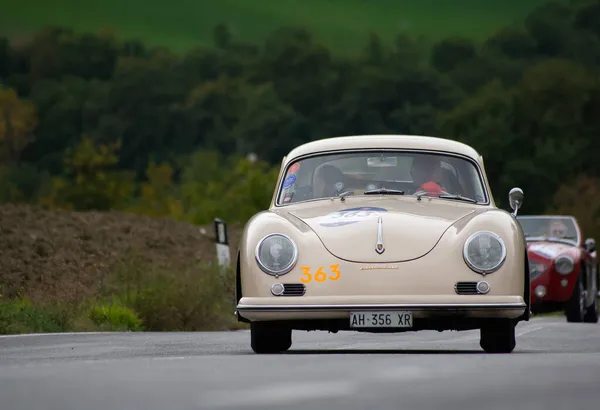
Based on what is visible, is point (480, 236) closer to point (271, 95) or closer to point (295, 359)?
point (295, 359)

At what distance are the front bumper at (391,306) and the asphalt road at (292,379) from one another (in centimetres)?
33

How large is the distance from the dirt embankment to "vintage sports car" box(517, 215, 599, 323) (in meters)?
5.47

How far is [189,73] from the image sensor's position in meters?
165

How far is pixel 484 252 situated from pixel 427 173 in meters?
1.78

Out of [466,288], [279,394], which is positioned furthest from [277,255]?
[279,394]

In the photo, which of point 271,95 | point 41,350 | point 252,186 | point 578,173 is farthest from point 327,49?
point 41,350

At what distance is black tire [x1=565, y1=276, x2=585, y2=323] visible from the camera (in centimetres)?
2356

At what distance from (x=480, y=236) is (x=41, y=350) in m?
3.82

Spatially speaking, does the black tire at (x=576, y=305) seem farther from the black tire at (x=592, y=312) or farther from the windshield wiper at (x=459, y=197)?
the windshield wiper at (x=459, y=197)

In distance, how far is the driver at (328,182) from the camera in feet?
43.0

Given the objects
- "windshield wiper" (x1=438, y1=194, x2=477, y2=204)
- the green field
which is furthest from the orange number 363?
the green field

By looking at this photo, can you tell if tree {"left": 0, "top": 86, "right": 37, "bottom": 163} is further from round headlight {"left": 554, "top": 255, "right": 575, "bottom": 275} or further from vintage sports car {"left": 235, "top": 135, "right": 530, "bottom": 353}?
vintage sports car {"left": 235, "top": 135, "right": 530, "bottom": 353}

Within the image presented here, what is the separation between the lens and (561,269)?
23.3 metres

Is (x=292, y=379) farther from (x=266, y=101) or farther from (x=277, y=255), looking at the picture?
(x=266, y=101)
